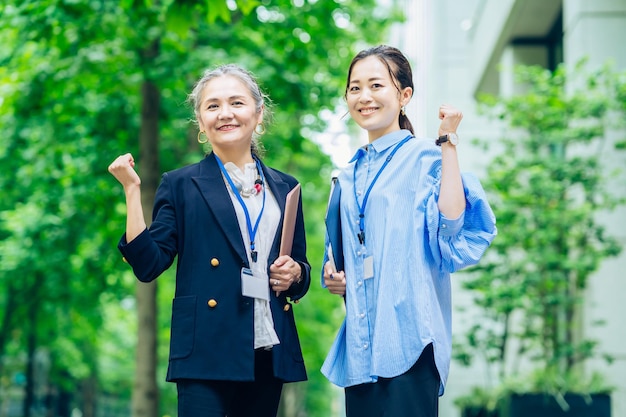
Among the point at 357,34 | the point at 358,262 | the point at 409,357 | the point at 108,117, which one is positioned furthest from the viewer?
the point at 357,34

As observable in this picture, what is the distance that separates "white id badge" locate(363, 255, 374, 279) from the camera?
338 cm

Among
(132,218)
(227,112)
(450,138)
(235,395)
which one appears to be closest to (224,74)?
(227,112)

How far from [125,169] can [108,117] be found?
32.2ft

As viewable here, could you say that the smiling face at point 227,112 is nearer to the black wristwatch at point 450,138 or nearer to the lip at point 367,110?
the lip at point 367,110

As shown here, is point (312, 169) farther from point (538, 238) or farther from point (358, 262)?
point (358, 262)

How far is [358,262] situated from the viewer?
3451 millimetres

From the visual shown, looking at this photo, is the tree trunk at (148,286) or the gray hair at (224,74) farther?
the tree trunk at (148,286)

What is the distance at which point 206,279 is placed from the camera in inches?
136

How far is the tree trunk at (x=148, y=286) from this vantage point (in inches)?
450

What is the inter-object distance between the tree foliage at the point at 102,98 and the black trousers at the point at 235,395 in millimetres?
5958

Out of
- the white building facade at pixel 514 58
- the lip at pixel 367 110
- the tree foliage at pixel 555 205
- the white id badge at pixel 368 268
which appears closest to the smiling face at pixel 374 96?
the lip at pixel 367 110

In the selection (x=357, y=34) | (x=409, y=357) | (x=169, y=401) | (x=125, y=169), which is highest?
(x=357, y=34)

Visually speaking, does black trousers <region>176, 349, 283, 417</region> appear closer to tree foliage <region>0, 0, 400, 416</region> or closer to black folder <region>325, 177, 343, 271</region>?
black folder <region>325, 177, 343, 271</region>

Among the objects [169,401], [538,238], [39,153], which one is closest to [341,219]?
[538,238]
